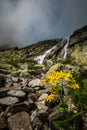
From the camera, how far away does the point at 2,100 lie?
1281cm

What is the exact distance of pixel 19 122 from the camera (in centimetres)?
1082

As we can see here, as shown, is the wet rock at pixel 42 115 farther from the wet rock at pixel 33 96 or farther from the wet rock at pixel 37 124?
the wet rock at pixel 33 96

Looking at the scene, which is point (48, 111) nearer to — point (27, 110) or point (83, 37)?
point (27, 110)

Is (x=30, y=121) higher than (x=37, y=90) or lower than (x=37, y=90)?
lower

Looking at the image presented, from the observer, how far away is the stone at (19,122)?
1059cm

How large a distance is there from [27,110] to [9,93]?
2.21 metres

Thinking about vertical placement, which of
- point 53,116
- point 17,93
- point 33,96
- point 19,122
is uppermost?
point 17,93

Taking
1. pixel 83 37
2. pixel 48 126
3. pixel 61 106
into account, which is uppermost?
pixel 83 37

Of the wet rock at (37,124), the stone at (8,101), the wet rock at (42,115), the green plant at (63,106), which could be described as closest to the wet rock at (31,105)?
the stone at (8,101)

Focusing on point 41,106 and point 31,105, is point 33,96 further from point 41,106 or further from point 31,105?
point 41,106

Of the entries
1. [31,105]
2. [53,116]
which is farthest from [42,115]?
[31,105]

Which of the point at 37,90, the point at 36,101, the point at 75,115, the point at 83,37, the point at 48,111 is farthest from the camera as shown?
the point at 83,37

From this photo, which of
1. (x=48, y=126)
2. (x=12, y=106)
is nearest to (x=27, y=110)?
(x=12, y=106)

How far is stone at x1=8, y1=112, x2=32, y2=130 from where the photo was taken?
10586mm
